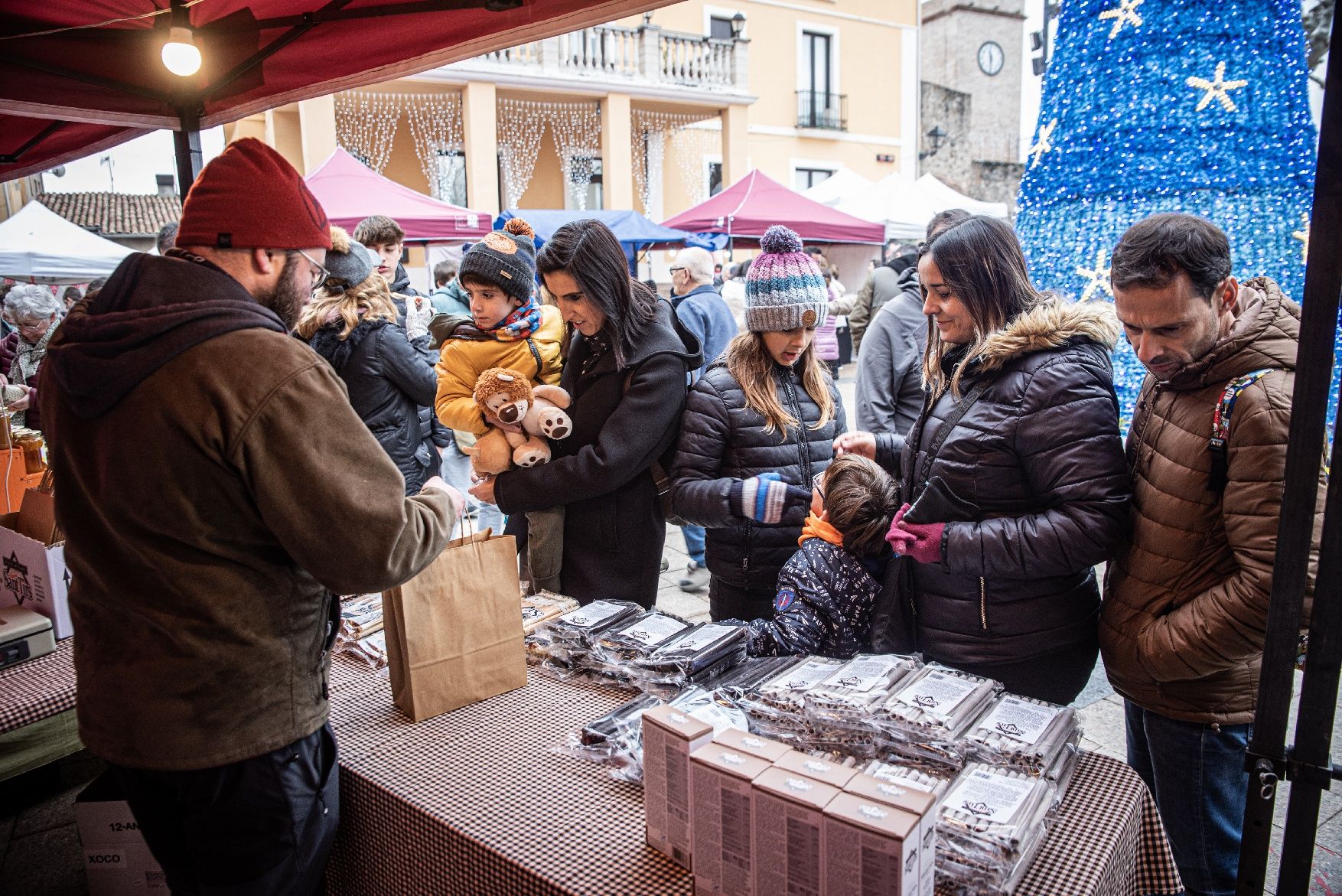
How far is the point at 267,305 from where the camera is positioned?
1433mm

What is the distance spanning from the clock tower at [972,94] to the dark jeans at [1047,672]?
26.5 meters

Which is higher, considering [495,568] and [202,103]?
[202,103]

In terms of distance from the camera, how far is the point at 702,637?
1.88 meters

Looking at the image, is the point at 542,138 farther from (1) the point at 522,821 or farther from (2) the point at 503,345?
(1) the point at 522,821

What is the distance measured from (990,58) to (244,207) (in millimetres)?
32712

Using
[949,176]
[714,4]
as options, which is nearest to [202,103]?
[714,4]

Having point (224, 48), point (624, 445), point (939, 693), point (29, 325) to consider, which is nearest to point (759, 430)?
point (624, 445)

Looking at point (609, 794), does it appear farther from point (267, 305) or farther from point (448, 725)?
point (267, 305)

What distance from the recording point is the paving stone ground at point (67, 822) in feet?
7.85

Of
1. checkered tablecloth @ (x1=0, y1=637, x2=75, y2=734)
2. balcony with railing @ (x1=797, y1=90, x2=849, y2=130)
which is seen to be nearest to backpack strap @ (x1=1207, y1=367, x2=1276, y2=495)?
checkered tablecloth @ (x1=0, y1=637, x2=75, y2=734)

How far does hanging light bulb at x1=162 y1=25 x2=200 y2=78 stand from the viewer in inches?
105

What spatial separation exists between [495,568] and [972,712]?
37.6 inches

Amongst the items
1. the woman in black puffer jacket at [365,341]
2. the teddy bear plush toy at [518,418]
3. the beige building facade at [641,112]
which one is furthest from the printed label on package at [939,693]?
the beige building facade at [641,112]

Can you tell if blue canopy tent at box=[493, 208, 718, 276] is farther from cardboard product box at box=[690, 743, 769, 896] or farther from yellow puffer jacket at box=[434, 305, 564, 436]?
cardboard product box at box=[690, 743, 769, 896]
